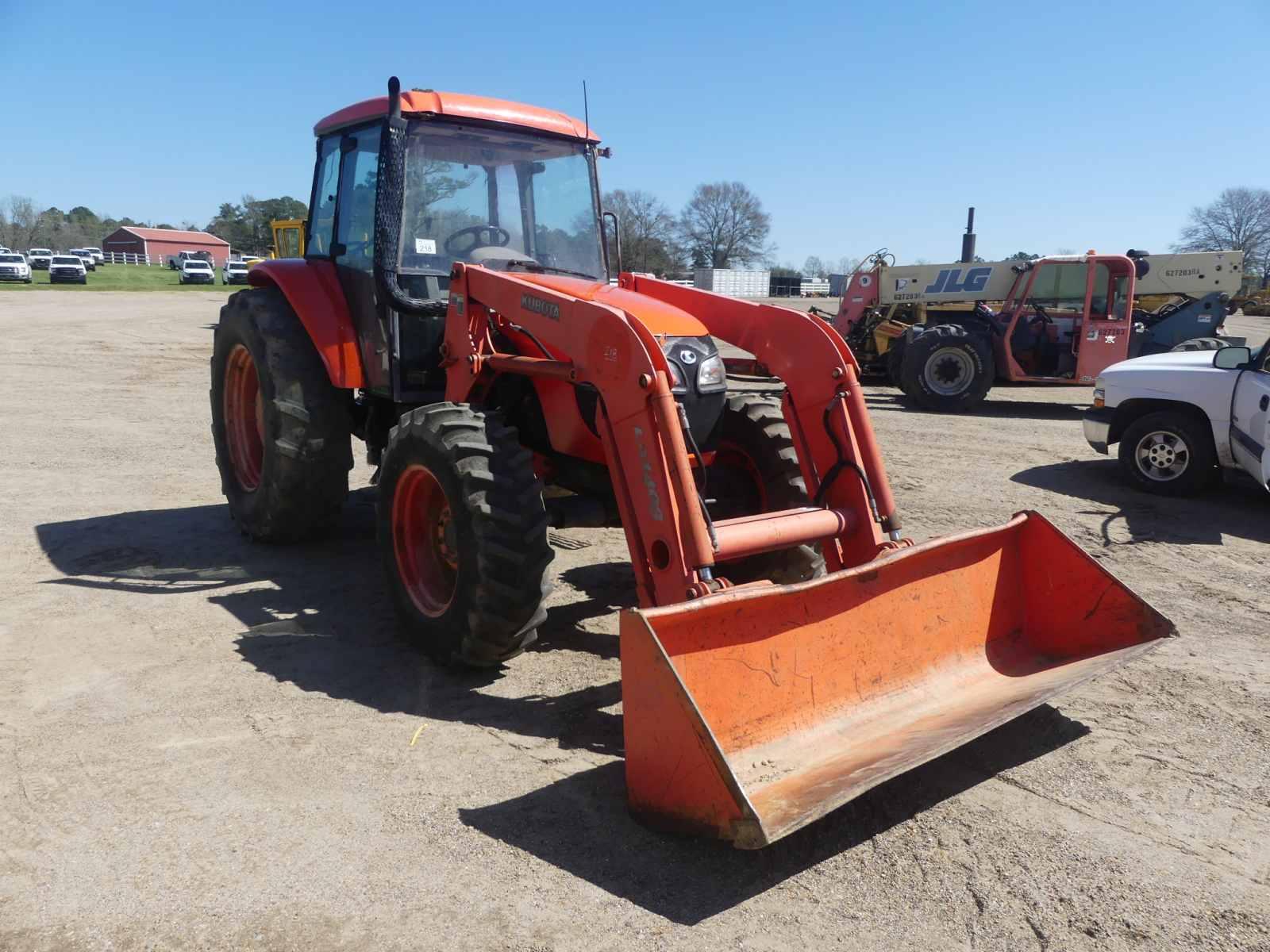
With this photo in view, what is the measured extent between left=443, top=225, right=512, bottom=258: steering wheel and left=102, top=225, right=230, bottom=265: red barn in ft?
319

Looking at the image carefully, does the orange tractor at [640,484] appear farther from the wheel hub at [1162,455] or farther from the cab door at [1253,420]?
the wheel hub at [1162,455]

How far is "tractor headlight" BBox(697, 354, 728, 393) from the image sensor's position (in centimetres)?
470

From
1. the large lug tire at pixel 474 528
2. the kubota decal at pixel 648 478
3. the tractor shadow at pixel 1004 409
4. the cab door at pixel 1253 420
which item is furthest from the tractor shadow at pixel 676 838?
the tractor shadow at pixel 1004 409

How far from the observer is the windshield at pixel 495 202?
5.54 metres

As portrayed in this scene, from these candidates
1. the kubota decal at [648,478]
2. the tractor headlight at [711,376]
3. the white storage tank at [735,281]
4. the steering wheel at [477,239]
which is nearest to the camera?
the kubota decal at [648,478]

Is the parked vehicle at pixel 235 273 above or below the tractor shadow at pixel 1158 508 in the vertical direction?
above

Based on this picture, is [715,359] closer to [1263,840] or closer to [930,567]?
[930,567]

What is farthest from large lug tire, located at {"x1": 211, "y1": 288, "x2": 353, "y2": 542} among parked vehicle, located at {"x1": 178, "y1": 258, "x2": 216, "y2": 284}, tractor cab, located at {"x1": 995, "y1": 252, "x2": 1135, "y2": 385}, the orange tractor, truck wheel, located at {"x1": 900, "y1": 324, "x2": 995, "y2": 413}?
parked vehicle, located at {"x1": 178, "y1": 258, "x2": 216, "y2": 284}

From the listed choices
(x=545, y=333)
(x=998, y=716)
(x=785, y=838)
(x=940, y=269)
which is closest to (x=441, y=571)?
(x=545, y=333)

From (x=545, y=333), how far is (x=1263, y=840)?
336cm

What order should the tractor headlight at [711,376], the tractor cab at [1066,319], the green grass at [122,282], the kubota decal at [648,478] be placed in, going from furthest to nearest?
1. the green grass at [122,282]
2. the tractor cab at [1066,319]
3. the tractor headlight at [711,376]
4. the kubota decal at [648,478]

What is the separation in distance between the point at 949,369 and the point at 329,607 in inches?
441

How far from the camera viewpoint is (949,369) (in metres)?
14.6

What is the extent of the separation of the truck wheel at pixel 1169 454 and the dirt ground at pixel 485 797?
207cm
